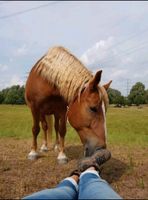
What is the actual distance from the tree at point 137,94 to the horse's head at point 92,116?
89188mm

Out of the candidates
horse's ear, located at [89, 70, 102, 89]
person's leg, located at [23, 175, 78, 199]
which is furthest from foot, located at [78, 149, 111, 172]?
horse's ear, located at [89, 70, 102, 89]

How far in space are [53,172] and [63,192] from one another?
2.22 meters

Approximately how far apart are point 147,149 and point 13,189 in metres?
4.15

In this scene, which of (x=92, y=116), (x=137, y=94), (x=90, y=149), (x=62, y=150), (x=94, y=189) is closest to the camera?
(x=94, y=189)

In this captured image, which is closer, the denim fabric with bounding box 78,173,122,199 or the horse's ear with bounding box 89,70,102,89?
the denim fabric with bounding box 78,173,122,199

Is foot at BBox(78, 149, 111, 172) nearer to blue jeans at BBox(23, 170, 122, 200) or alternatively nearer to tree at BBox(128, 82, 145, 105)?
blue jeans at BBox(23, 170, 122, 200)

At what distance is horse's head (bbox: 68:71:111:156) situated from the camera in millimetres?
4547

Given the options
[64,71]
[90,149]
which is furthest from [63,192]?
[64,71]

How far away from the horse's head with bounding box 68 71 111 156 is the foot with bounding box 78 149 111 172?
137 mm

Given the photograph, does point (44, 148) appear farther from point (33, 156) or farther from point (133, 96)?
point (133, 96)

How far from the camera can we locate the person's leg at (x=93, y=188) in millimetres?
2711

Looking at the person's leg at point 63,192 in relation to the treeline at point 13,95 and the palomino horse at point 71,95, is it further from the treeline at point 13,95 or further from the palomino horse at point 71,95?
the treeline at point 13,95

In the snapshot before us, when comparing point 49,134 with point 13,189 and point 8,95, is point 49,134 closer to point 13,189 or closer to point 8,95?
point 13,189

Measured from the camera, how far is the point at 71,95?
5.23 m
